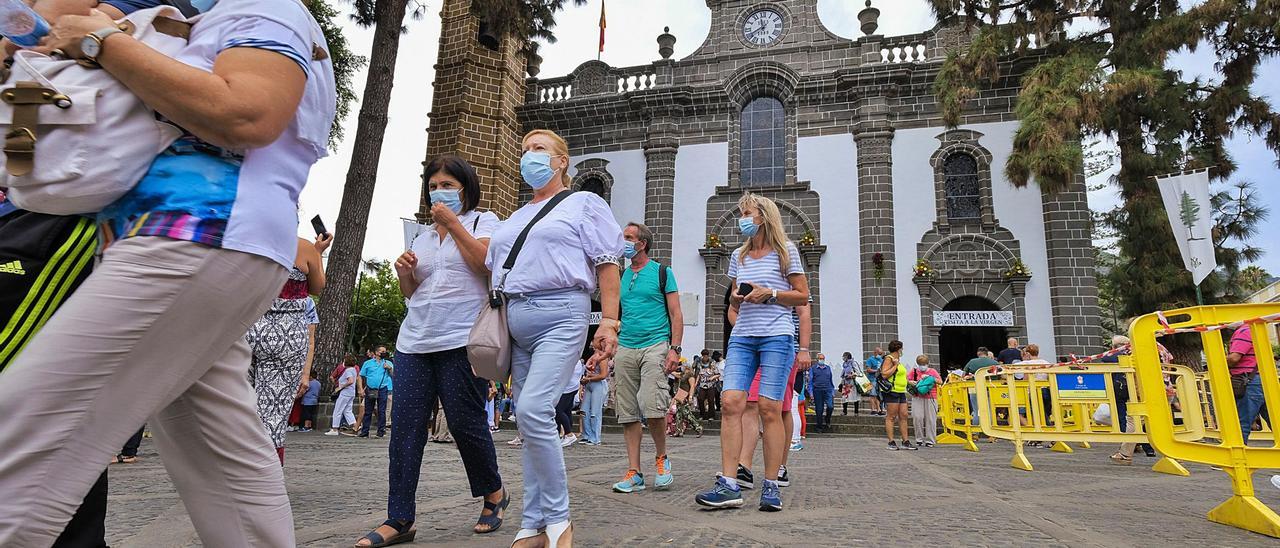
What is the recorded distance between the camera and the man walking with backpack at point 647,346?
4.80 metres

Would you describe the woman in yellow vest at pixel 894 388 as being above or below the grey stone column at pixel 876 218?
below

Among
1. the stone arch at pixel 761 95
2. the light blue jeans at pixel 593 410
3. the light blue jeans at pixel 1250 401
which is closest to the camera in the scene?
the light blue jeans at pixel 1250 401

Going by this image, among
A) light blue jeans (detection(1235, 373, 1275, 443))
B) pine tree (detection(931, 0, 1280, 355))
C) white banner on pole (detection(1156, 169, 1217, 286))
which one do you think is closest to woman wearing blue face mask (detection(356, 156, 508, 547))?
light blue jeans (detection(1235, 373, 1275, 443))

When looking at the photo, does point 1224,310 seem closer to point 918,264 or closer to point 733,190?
point 918,264

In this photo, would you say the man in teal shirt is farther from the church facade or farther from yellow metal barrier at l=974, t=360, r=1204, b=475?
yellow metal barrier at l=974, t=360, r=1204, b=475

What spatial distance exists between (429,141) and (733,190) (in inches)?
323

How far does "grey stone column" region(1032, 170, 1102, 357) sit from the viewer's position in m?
16.4

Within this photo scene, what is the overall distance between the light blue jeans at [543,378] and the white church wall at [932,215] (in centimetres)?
1587

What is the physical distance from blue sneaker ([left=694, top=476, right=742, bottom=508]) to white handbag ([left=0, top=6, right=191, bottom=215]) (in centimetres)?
312

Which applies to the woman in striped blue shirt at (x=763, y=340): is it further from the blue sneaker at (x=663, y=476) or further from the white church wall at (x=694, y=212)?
the white church wall at (x=694, y=212)

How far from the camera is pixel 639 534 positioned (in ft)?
10.3

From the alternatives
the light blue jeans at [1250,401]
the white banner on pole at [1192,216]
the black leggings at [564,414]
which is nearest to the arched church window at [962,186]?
the white banner on pole at [1192,216]

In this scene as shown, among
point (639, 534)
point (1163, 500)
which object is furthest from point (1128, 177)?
point (639, 534)

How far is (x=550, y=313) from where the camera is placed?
A: 9.28 ft
